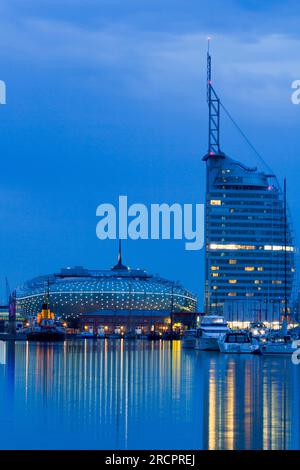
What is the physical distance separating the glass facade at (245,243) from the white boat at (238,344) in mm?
101498

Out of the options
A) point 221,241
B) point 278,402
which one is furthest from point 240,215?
point 278,402

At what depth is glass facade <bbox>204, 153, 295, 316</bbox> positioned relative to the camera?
187750 mm

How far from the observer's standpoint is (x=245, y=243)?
620 feet

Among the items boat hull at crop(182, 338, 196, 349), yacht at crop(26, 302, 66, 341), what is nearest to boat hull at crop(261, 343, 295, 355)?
boat hull at crop(182, 338, 196, 349)

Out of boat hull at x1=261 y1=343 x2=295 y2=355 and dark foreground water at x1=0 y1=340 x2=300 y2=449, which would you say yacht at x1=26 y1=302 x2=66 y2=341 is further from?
dark foreground water at x1=0 y1=340 x2=300 y2=449

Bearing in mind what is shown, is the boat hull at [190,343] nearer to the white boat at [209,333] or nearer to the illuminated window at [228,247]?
the white boat at [209,333]

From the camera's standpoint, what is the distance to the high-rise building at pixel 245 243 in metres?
188

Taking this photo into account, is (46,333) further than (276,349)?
Yes

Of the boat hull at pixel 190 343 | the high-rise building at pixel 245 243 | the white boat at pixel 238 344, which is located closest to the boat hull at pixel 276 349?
the white boat at pixel 238 344

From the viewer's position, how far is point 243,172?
194 m

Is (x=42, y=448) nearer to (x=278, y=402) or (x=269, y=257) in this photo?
(x=278, y=402)

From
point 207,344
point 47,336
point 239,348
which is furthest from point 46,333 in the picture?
point 239,348

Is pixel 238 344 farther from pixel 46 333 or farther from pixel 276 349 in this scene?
pixel 46 333

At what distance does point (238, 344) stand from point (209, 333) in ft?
66.4
